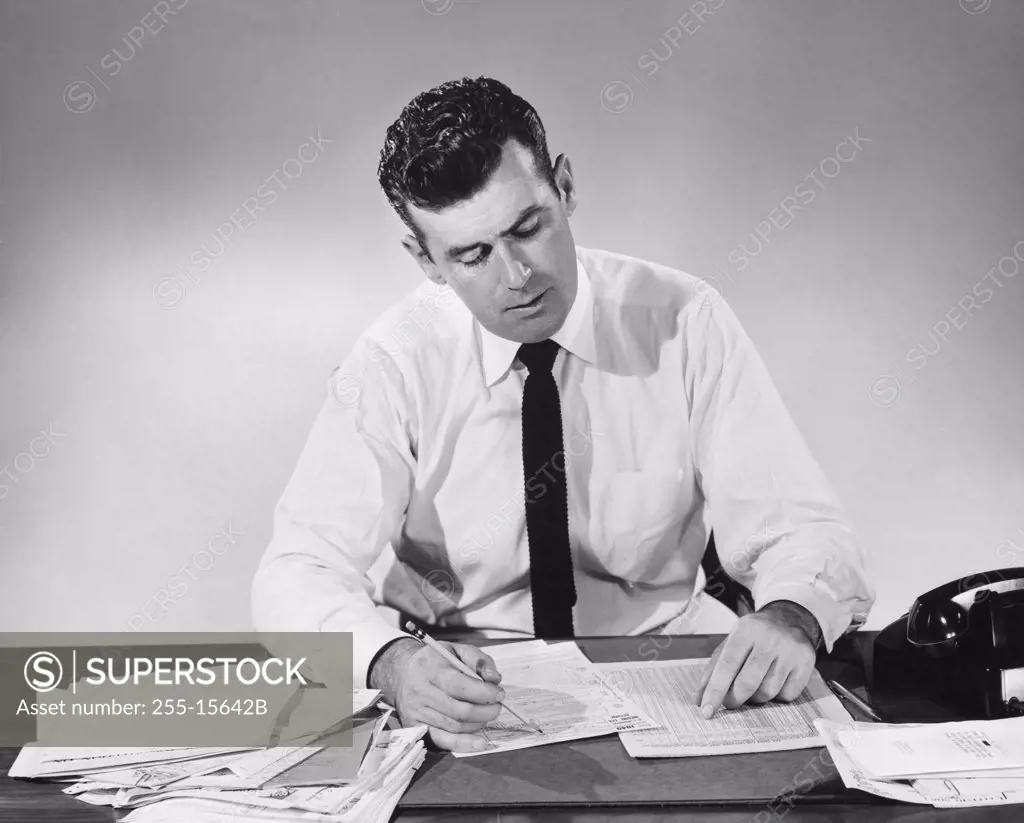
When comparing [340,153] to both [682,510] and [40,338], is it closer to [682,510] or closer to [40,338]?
[40,338]

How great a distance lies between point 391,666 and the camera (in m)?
1.43

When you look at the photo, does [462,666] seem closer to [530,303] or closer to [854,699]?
[854,699]

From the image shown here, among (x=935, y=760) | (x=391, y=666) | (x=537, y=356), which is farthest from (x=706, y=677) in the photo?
(x=537, y=356)

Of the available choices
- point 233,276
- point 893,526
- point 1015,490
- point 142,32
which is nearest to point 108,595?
point 233,276

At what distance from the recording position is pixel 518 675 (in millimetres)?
1465

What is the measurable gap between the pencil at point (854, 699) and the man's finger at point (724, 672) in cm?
15

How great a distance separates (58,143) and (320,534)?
127 cm

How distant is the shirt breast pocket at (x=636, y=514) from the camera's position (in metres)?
2.01

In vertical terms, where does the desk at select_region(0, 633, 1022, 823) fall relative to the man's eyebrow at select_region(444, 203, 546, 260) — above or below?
below

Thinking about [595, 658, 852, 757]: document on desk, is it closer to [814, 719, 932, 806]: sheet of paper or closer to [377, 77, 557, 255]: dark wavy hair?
[814, 719, 932, 806]: sheet of paper

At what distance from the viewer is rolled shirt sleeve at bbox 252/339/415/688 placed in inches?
63.9

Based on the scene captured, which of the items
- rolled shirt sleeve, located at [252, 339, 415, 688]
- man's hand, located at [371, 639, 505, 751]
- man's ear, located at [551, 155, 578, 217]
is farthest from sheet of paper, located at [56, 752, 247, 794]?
man's ear, located at [551, 155, 578, 217]

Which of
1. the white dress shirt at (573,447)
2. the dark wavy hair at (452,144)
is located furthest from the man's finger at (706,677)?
the dark wavy hair at (452,144)

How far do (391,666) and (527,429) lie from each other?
0.67 meters
